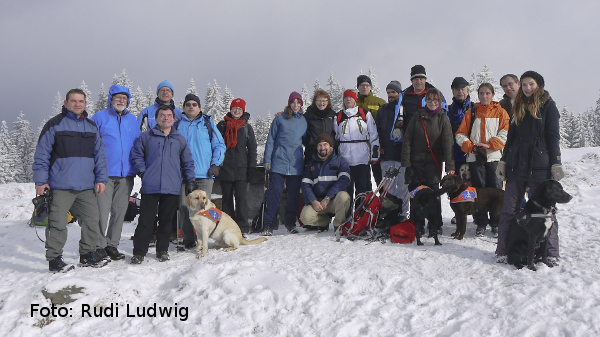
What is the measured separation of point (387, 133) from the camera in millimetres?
7004

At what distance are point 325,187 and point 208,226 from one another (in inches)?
91.6

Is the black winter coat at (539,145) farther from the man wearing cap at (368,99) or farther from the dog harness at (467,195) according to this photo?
the man wearing cap at (368,99)

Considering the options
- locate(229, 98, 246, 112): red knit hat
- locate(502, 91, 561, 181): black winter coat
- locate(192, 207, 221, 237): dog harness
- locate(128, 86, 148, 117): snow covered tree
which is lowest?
locate(192, 207, 221, 237): dog harness

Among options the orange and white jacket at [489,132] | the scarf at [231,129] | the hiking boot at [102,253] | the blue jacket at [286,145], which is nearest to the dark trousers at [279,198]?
the blue jacket at [286,145]

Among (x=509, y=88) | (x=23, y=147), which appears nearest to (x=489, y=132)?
(x=509, y=88)

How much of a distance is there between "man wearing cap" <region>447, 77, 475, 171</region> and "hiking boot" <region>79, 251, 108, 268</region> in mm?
6379

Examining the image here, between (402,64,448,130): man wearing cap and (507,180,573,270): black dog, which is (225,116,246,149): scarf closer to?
(402,64,448,130): man wearing cap

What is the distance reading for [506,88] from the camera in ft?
22.0

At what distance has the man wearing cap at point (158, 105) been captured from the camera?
20.7ft

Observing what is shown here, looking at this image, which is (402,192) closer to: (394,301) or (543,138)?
(543,138)

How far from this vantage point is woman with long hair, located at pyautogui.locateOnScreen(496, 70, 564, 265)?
14.4ft

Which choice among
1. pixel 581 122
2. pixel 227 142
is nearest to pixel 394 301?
pixel 227 142

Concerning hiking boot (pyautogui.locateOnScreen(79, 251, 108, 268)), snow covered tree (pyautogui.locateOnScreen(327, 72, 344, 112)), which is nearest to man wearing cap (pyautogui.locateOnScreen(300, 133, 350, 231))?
hiking boot (pyautogui.locateOnScreen(79, 251, 108, 268))

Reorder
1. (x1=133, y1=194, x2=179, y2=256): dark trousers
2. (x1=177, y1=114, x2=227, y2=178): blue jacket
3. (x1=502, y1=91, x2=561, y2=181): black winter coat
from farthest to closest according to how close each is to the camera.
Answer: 1. (x1=177, y1=114, x2=227, y2=178): blue jacket
2. (x1=133, y1=194, x2=179, y2=256): dark trousers
3. (x1=502, y1=91, x2=561, y2=181): black winter coat
